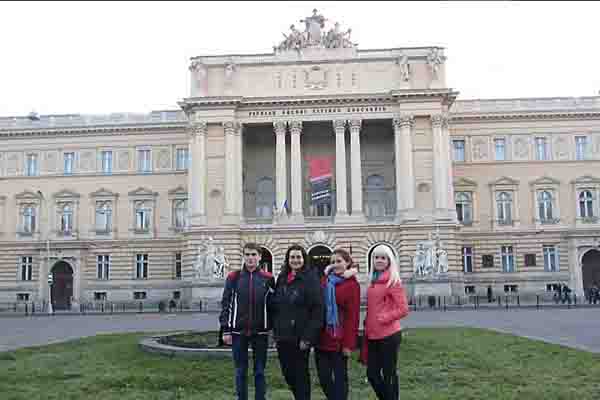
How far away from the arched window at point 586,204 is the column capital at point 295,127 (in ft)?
88.4

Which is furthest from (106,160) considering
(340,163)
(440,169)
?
(440,169)

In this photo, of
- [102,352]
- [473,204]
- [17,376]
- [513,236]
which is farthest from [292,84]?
[17,376]

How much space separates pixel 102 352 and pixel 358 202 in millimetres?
38764

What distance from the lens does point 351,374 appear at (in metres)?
14.5

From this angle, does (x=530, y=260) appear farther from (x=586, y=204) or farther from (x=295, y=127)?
(x=295, y=127)

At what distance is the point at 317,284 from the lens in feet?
31.7

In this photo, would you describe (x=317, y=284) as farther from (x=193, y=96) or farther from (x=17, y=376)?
(x=193, y=96)

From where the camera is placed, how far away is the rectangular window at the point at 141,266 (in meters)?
62.1

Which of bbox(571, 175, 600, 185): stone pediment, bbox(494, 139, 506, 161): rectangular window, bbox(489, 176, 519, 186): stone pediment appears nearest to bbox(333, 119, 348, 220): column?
bbox(489, 176, 519, 186): stone pediment

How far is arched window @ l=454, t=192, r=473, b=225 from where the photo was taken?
2404 inches

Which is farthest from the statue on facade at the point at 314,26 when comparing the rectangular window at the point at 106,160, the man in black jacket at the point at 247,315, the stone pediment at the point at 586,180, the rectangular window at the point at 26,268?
the man in black jacket at the point at 247,315

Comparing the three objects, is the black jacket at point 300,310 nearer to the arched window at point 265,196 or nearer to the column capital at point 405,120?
the column capital at point 405,120

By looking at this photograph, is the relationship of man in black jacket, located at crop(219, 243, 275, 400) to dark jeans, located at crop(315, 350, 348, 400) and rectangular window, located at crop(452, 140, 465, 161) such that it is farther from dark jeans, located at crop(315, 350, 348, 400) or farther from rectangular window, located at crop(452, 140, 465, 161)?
rectangular window, located at crop(452, 140, 465, 161)

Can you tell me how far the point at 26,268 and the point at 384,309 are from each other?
60.1 meters
